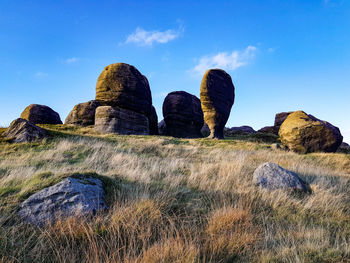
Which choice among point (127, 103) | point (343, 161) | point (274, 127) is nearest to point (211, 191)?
point (343, 161)

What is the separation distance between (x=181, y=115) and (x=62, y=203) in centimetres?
2964

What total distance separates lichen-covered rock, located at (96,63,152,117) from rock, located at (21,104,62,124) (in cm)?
1553

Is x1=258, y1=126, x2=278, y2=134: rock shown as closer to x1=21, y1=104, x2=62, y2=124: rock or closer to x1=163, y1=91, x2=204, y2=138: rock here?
x1=163, y1=91, x2=204, y2=138: rock

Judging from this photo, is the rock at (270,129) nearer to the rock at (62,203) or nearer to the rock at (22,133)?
the rock at (22,133)

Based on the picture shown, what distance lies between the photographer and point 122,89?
2347 centimetres

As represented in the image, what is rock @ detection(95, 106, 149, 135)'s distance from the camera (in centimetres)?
2252

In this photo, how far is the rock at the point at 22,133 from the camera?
40.7ft

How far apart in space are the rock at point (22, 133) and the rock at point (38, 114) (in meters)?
22.8

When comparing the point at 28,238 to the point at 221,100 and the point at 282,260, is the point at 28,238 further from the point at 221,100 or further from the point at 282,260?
the point at 221,100

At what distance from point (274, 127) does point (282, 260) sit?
1725 inches

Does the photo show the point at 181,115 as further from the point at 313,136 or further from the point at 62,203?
the point at 62,203

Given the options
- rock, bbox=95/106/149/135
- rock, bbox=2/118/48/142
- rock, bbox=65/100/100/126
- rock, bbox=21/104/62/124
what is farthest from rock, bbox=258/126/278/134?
rock, bbox=21/104/62/124

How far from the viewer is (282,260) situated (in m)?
Answer: 2.38

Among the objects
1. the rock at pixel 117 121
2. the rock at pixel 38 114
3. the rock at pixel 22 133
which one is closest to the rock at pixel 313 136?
the rock at pixel 117 121
